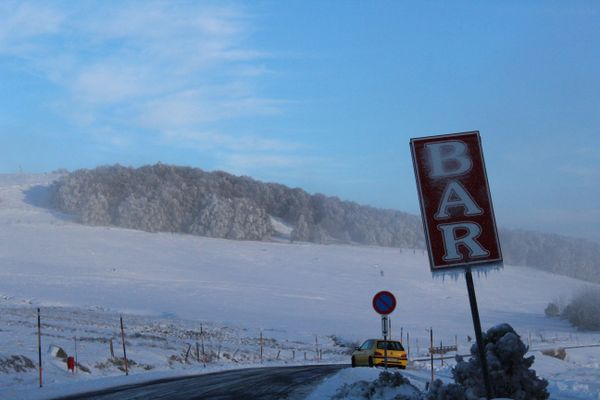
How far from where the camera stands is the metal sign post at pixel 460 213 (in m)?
9.11

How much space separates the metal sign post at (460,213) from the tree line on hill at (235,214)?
120 m

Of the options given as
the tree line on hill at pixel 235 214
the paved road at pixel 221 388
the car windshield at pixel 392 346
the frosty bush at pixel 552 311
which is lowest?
the paved road at pixel 221 388

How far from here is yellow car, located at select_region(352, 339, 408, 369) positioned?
97.5 feet

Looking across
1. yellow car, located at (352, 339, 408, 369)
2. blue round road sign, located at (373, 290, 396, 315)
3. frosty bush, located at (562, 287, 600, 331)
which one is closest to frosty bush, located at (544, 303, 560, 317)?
frosty bush, located at (562, 287, 600, 331)

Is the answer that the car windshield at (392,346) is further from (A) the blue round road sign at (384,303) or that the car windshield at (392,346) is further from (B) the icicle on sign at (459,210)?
(B) the icicle on sign at (459,210)

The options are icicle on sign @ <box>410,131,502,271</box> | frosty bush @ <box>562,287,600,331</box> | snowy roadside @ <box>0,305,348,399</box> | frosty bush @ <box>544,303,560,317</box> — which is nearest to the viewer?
icicle on sign @ <box>410,131,502,271</box>

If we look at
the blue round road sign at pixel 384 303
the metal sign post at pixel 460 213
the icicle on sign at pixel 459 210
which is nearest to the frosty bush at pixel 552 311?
the blue round road sign at pixel 384 303

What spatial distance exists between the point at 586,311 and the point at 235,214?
73839 mm

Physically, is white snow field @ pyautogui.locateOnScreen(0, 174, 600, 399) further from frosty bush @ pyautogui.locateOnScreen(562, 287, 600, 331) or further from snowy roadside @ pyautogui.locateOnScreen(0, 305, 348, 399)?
frosty bush @ pyautogui.locateOnScreen(562, 287, 600, 331)

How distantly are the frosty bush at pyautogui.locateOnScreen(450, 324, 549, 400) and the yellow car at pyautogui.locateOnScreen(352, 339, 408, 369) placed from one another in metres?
17.7

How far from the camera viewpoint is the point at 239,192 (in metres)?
176

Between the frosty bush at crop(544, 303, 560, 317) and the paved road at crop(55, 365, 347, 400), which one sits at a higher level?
the frosty bush at crop(544, 303, 560, 317)

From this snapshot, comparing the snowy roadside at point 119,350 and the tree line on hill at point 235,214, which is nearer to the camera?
the snowy roadside at point 119,350

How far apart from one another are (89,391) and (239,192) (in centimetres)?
15678
